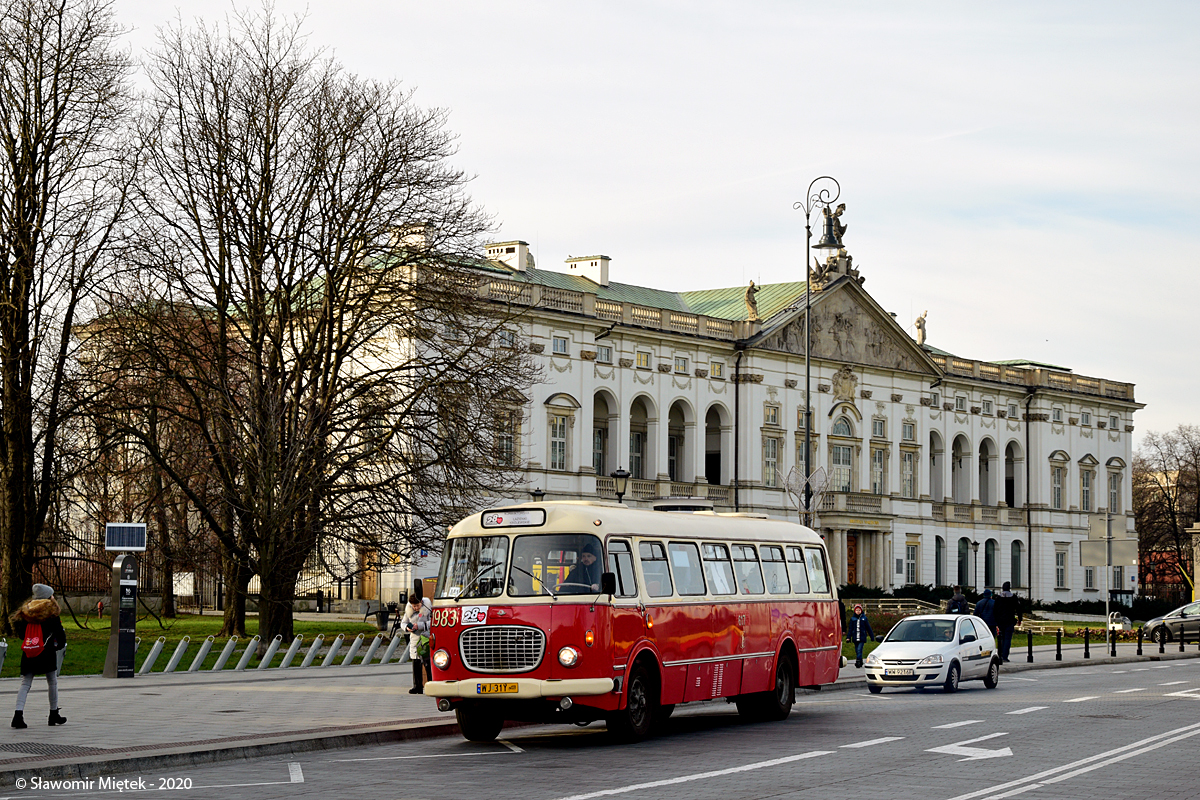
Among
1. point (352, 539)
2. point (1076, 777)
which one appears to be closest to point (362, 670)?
point (352, 539)

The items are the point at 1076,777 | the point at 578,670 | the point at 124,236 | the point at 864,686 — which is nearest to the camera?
the point at 1076,777

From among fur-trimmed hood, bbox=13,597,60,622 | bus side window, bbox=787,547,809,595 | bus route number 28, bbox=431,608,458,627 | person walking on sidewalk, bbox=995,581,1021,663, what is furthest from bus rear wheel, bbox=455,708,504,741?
person walking on sidewalk, bbox=995,581,1021,663

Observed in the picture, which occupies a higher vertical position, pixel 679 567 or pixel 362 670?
pixel 679 567

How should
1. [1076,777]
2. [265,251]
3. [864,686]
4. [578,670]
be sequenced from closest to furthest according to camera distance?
1. [1076,777]
2. [578,670]
3. [864,686]
4. [265,251]

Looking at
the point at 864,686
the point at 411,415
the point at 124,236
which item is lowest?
the point at 864,686

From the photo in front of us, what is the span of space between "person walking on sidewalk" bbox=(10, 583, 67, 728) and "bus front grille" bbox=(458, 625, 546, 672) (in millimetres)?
5002

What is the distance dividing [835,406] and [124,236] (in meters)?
51.4

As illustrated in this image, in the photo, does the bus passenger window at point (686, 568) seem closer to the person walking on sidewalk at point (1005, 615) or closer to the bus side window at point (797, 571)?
the bus side window at point (797, 571)

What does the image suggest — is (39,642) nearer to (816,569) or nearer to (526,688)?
(526,688)

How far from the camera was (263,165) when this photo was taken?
1550 inches

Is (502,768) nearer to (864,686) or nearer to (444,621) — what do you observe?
(444,621)

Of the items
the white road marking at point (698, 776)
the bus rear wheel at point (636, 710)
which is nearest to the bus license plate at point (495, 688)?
the bus rear wheel at point (636, 710)

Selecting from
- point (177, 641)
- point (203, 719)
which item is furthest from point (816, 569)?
point (177, 641)

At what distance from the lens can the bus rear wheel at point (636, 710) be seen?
19.3 meters
